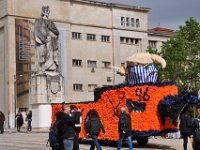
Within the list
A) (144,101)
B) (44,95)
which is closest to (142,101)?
(144,101)

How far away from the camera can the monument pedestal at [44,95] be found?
3578 cm

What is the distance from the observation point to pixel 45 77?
1427 inches

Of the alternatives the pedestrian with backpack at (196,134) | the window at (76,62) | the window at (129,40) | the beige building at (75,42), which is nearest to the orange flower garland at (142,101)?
the pedestrian with backpack at (196,134)

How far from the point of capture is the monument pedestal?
35.8 metres

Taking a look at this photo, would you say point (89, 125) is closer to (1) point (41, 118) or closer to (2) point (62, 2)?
(1) point (41, 118)

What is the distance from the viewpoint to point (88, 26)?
70500 mm

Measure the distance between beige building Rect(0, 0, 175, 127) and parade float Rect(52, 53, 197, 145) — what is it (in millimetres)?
40893

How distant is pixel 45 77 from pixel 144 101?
16.2m

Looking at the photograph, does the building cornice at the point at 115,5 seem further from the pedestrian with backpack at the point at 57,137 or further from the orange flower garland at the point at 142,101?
the pedestrian with backpack at the point at 57,137

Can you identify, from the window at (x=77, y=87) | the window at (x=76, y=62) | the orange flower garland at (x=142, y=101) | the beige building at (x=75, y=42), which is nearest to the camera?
the orange flower garland at (x=142, y=101)

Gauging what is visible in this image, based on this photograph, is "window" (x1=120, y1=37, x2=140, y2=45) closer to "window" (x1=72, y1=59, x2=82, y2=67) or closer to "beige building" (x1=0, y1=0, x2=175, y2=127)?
"beige building" (x1=0, y1=0, x2=175, y2=127)

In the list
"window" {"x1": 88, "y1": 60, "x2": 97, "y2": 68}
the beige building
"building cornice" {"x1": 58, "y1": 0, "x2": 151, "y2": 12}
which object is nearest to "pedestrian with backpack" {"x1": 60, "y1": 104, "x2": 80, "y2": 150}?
the beige building

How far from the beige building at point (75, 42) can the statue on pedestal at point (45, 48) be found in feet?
82.5

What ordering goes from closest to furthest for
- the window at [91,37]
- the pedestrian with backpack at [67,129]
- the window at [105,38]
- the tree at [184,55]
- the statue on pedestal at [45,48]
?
the pedestrian with backpack at [67,129]
the statue on pedestal at [45,48]
the tree at [184,55]
the window at [91,37]
the window at [105,38]
